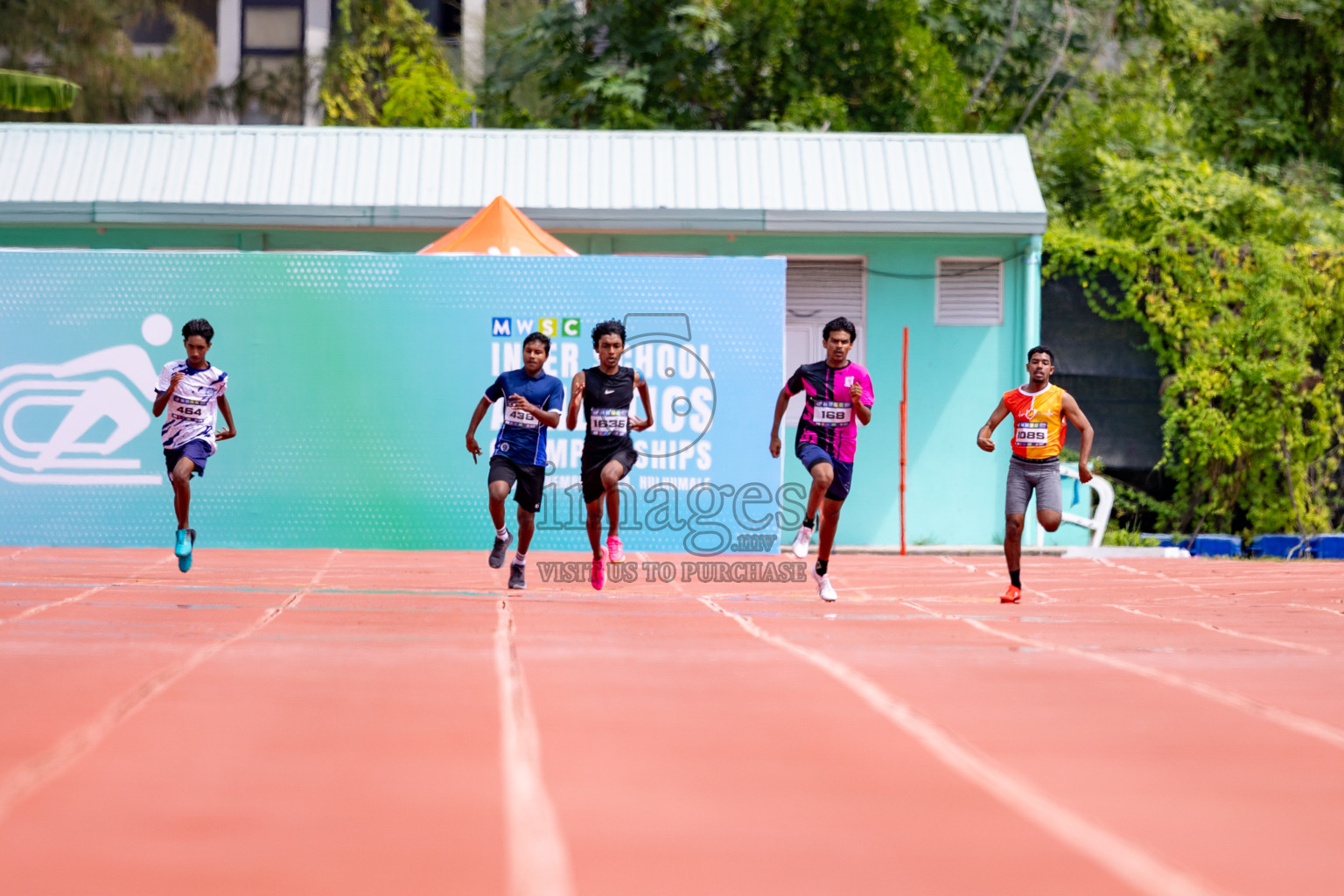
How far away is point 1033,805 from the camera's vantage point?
14.5 feet

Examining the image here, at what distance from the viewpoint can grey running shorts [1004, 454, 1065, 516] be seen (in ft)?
34.3

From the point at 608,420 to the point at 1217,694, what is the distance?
191 inches

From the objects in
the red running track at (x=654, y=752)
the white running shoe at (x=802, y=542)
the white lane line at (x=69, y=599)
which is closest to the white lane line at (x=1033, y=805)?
the red running track at (x=654, y=752)

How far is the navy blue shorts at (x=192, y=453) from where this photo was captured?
10875 mm

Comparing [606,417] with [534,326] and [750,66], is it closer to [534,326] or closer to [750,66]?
[534,326]

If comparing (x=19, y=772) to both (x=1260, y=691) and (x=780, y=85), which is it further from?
(x=780, y=85)

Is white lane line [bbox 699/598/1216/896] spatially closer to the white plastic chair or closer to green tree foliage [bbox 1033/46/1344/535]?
the white plastic chair

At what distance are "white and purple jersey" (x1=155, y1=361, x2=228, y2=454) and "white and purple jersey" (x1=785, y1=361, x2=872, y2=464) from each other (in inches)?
172

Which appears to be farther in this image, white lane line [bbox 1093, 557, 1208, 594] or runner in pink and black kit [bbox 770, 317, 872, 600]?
white lane line [bbox 1093, 557, 1208, 594]

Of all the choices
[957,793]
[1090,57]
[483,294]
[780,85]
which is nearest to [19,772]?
[957,793]

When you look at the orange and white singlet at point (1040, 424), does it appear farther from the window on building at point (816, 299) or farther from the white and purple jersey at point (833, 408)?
the window on building at point (816, 299)

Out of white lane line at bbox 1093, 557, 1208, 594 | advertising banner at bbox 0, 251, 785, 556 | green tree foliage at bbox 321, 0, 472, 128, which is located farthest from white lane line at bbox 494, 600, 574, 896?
green tree foliage at bbox 321, 0, 472, 128

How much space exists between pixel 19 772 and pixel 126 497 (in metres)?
10.0

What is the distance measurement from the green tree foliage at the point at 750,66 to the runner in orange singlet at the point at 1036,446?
49.9ft
